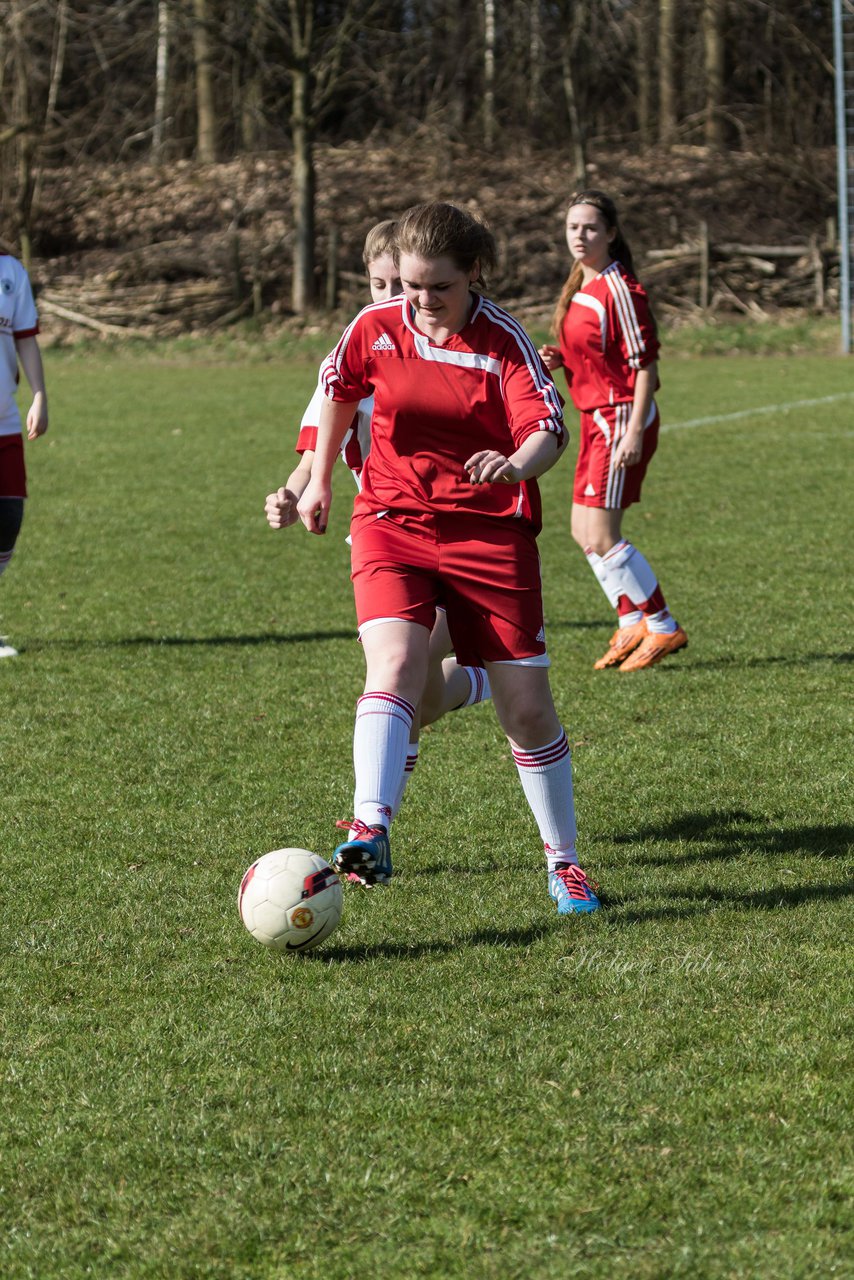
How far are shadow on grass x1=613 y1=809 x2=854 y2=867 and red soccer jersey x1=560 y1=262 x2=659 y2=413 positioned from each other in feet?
8.49

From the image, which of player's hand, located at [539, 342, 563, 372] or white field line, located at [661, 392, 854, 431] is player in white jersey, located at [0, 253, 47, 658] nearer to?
player's hand, located at [539, 342, 563, 372]

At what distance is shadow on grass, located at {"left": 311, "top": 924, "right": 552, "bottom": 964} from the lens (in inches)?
156

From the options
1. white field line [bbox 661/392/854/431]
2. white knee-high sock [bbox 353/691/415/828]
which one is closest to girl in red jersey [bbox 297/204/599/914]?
white knee-high sock [bbox 353/691/415/828]

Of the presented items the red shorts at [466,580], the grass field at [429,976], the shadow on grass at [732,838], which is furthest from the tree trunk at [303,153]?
the red shorts at [466,580]

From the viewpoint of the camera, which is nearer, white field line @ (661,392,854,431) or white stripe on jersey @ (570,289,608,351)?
white stripe on jersey @ (570,289,608,351)

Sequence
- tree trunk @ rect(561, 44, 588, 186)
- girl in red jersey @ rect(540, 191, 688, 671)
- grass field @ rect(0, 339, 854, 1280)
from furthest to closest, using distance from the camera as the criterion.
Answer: tree trunk @ rect(561, 44, 588, 186)
girl in red jersey @ rect(540, 191, 688, 671)
grass field @ rect(0, 339, 854, 1280)

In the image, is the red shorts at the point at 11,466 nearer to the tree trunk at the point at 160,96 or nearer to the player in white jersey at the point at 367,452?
the player in white jersey at the point at 367,452

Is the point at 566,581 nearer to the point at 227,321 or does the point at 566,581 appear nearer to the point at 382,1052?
the point at 382,1052

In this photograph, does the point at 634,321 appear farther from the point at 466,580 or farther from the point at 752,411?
the point at 752,411

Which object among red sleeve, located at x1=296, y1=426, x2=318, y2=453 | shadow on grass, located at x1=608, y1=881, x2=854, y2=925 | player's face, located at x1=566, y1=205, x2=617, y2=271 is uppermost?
player's face, located at x1=566, y1=205, x2=617, y2=271

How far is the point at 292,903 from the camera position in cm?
385

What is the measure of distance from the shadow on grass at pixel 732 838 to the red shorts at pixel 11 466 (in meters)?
3.73

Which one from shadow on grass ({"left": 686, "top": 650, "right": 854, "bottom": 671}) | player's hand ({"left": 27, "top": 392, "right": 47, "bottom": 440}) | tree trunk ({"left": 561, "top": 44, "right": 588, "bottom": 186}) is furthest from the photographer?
tree trunk ({"left": 561, "top": 44, "right": 588, "bottom": 186})

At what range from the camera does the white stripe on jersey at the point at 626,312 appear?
688cm
